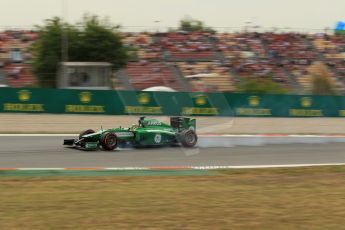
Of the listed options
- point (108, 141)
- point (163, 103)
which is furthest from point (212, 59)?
point (108, 141)

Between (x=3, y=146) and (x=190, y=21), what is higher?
(x=190, y=21)

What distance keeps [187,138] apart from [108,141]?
2427mm

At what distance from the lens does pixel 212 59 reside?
44.2 meters

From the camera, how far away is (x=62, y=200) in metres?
7.11

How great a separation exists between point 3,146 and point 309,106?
48.1ft

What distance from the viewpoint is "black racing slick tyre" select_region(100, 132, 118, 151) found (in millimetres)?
14383

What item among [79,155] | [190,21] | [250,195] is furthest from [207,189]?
[190,21]

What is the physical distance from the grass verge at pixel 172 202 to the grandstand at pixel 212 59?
2430 cm

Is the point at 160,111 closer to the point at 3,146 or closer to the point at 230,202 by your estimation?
the point at 3,146

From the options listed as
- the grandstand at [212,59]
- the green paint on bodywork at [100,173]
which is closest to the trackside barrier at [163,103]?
the green paint on bodywork at [100,173]

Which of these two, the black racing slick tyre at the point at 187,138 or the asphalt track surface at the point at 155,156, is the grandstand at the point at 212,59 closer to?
the asphalt track surface at the point at 155,156

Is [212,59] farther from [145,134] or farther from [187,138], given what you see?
[145,134]

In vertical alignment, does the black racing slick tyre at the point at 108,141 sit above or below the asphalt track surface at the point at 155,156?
above

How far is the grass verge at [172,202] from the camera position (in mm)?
5711
